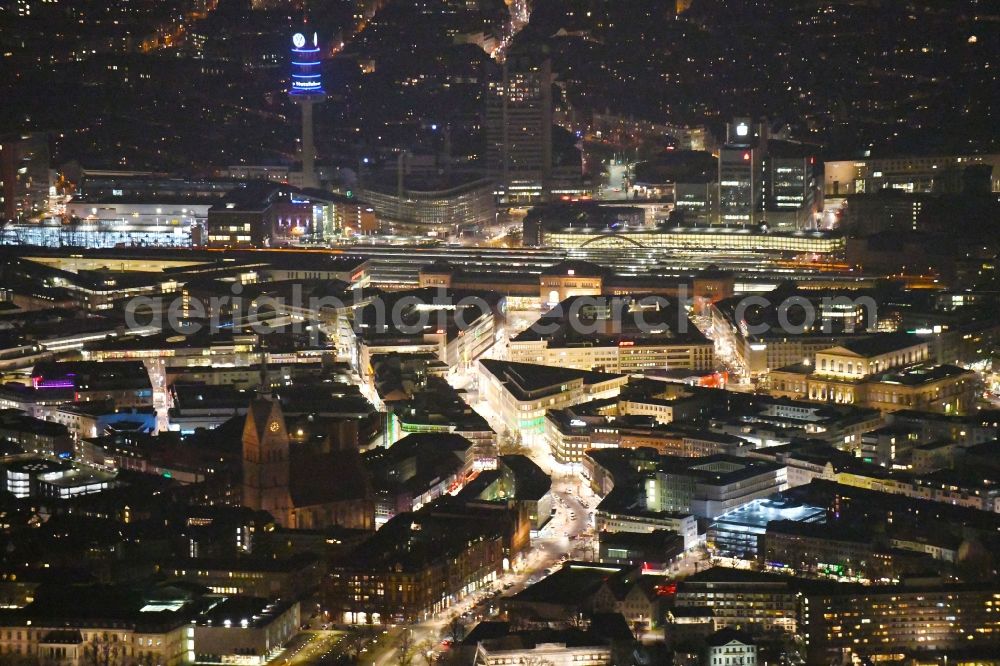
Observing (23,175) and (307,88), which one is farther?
(307,88)

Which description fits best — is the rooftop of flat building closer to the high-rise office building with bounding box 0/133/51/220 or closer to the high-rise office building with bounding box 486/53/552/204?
the high-rise office building with bounding box 0/133/51/220

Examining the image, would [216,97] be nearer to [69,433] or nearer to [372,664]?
[69,433]

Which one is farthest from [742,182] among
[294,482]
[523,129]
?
[294,482]

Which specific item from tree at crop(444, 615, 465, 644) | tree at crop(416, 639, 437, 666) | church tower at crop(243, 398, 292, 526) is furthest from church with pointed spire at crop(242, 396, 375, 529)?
tree at crop(416, 639, 437, 666)

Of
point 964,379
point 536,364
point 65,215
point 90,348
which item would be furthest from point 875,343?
point 65,215

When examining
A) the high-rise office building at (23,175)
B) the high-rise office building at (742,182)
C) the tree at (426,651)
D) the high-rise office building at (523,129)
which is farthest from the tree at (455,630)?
the high-rise office building at (523,129)

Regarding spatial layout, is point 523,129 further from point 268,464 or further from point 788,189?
point 268,464

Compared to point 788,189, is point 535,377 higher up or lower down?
lower down
